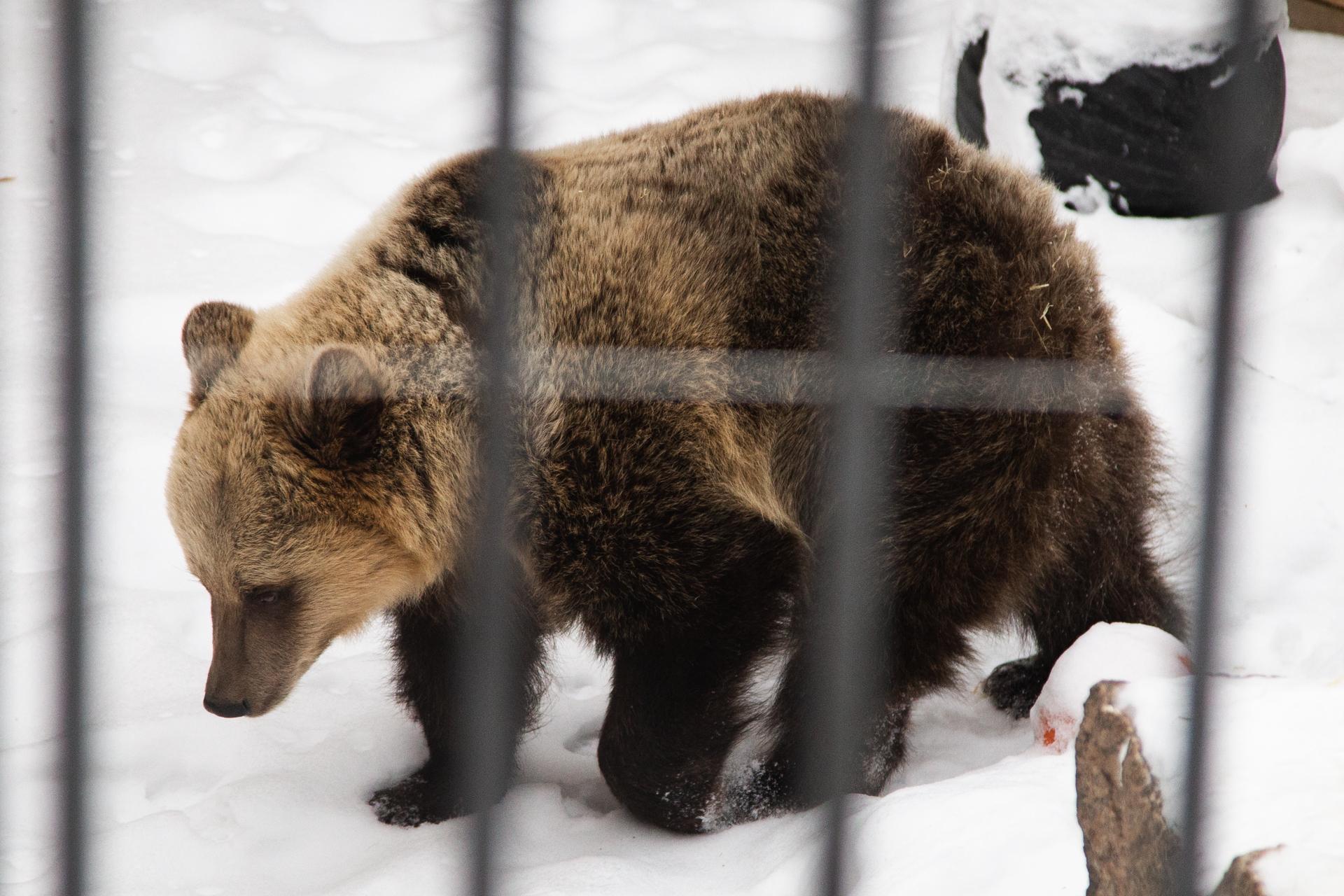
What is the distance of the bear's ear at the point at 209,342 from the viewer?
3.31 meters

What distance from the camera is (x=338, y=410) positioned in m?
3.04

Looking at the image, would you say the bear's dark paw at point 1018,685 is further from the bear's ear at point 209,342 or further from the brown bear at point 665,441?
the bear's ear at point 209,342

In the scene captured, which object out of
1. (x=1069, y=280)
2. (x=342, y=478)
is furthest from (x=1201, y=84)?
(x=342, y=478)

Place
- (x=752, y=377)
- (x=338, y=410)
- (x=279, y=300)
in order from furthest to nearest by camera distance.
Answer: (x=279, y=300), (x=752, y=377), (x=338, y=410)

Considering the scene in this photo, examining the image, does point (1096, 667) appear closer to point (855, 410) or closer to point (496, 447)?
point (855, 410)

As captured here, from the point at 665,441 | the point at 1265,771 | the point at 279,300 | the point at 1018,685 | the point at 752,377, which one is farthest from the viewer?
the point at 279,300

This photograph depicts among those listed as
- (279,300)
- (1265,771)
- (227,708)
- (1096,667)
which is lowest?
(279,300)

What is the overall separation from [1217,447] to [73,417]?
60.0 inches

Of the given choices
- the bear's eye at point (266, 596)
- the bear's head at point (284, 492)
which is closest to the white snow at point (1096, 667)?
the bear's head at point (284, 492)

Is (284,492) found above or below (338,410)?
below

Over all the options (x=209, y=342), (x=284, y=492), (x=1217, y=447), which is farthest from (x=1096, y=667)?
(x=209, y=342)

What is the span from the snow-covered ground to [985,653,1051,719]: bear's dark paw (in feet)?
0.19

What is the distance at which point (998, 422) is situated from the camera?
3.35 meters

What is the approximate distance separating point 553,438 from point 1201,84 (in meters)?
3.77
